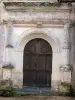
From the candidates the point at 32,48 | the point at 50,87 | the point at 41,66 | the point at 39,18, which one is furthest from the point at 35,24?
the point at 50,87

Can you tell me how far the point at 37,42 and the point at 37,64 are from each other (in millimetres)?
917

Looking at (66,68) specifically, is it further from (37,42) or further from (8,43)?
(8,43)

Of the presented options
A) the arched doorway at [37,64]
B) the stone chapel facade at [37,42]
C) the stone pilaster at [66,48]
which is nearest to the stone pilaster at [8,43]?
the stone chapel facade at [37,42]

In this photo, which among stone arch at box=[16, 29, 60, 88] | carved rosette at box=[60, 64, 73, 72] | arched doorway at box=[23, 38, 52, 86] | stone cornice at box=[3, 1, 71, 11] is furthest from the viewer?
arched doorway at box=[23, 38, 52, 86]

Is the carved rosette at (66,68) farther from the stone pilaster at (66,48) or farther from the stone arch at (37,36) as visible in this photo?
the stone arch at (37,36)

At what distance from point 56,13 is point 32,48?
69.0 inches

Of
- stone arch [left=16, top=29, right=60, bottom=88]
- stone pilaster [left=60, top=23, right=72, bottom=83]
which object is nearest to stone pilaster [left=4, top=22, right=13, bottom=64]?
stone arch [left=16, top=29, right=60, bottom=88]

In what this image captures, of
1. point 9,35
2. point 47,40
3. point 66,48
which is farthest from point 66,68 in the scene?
point 9,35

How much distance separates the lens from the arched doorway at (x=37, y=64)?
11.8 meters

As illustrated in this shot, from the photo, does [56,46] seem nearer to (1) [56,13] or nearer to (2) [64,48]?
(2) [64,48]

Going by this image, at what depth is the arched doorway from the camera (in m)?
11.8

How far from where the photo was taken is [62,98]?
10.3m

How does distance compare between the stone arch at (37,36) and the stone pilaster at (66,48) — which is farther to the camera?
the stone arch at (37,36)

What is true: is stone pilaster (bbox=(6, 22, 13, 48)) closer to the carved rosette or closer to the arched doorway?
the arched doorway
